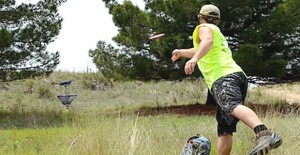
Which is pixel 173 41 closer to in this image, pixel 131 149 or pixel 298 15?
pixel 298 15

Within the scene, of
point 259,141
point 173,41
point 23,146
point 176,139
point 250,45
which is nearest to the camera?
point 259,141

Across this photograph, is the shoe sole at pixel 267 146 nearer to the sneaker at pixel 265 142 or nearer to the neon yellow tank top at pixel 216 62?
the sneaker at pixel 265 142

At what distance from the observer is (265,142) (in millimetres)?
4668

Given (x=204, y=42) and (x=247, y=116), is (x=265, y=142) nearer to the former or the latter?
(x=247, y=116)

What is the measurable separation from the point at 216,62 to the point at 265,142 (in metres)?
1.04

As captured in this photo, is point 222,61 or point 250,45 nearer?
point 222,61

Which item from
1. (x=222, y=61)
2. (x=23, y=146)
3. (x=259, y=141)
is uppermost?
(x=222, y=61)

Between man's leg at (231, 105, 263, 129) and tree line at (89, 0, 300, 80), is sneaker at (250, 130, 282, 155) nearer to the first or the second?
man's leg at (231, 105, 263, 129)

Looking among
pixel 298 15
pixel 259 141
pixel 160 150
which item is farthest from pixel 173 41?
pixel 259 141

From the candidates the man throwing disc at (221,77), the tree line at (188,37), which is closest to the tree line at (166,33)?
the tree line at (188,37)

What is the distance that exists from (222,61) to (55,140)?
2.68 m

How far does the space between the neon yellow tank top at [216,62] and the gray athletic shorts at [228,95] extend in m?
0.07

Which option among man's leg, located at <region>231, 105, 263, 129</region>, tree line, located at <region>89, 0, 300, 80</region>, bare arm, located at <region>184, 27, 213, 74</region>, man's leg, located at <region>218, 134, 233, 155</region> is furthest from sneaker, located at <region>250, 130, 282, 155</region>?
tree line, located at <region>89, 0, 300, 80</region>

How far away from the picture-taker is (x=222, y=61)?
542cm
